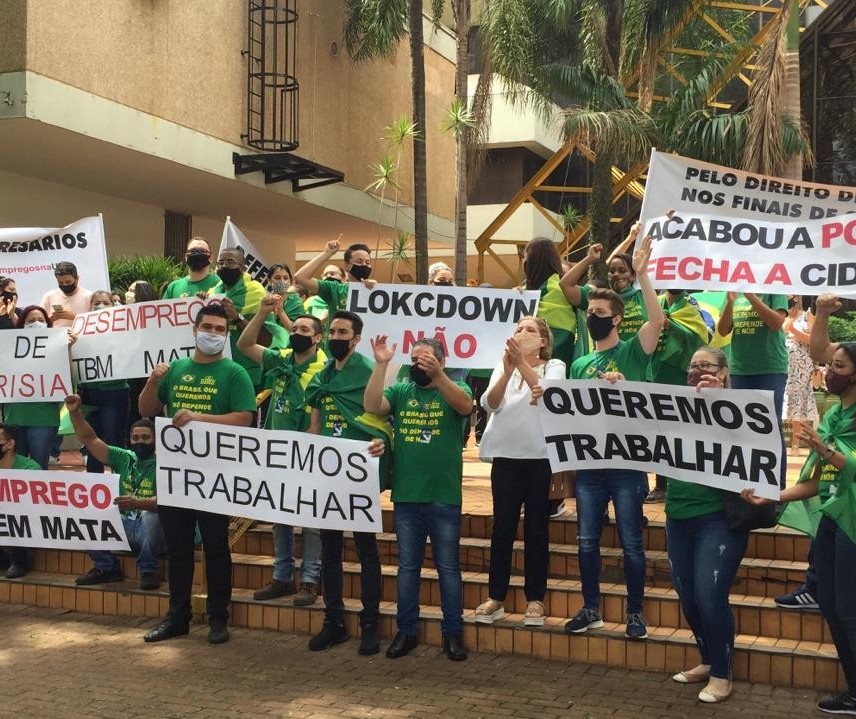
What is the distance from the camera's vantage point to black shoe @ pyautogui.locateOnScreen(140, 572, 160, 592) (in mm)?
7930

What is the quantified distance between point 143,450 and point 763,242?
14.8ft

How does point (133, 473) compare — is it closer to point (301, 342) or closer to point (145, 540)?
point (145, 540)

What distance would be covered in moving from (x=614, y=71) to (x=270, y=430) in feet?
50.8

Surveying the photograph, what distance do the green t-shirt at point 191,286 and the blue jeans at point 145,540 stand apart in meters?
1.68

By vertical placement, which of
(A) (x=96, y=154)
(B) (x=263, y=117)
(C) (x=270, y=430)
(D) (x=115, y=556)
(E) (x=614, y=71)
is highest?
(E) (x=614, y=71)

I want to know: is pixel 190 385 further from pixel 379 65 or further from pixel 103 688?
pixel 379 65

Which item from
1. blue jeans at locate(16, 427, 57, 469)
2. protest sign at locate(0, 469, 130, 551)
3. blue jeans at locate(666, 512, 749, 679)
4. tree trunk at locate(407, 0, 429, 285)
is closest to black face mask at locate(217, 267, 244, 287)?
protest sign at locate(0, 469, 130, 551)

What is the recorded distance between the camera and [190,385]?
714 cm

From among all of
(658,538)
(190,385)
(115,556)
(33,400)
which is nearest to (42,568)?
(115,556)

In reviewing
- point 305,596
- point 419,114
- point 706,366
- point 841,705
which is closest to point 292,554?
point 305,596

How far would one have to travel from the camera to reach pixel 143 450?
25.4 feet

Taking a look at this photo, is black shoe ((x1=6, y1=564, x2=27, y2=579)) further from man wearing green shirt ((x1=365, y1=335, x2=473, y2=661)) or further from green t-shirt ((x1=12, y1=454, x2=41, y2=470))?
man wearing green shirt ((x1=365, y1=335, x2=473, y2=661))

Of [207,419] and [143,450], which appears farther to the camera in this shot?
[143,450]

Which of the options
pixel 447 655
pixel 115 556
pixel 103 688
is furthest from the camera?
pixel 115 556
